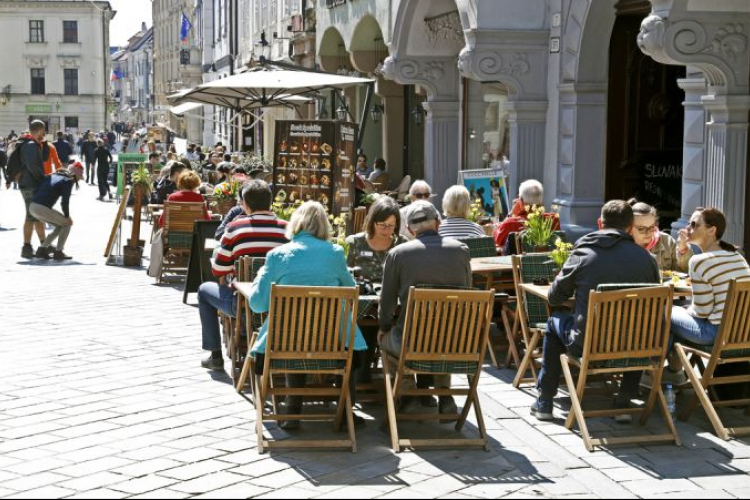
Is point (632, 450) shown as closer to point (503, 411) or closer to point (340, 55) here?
point (503, 411)

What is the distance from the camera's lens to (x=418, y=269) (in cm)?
754

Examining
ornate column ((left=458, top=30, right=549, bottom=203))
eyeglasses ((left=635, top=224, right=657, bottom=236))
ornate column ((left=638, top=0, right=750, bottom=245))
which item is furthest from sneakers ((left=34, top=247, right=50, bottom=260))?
eyeglasses ((left=635, top=224, right=657, bottom=236))

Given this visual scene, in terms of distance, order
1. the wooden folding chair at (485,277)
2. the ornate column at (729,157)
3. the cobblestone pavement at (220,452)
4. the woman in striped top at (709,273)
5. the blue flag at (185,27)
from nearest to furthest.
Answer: the cobblestone pavement at (220,452) < the woman in striped top at (709,273) < the wooden folding chair at (485,277) < the ornate column at (729,157) < the blue flag at (185,27)

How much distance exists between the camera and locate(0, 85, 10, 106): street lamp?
84.7 meters

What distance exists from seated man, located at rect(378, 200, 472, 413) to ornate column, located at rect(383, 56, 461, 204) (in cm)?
1132

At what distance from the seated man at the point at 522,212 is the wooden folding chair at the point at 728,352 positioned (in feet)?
11.2

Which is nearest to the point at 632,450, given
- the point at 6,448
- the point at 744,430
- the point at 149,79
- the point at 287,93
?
the point at 744,430

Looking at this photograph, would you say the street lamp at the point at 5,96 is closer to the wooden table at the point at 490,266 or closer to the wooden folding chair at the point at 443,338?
the wooden table at the point at 490,266

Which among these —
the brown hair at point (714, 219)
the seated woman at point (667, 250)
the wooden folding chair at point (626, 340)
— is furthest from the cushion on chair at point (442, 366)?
the seated woman at point (667, 250)

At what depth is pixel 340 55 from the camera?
27.2 m

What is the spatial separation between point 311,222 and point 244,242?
1.52m

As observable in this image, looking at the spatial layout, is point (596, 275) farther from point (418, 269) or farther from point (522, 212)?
point (522, 212)

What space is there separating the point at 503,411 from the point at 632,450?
1158 mm

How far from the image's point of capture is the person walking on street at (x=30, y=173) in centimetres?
1747
